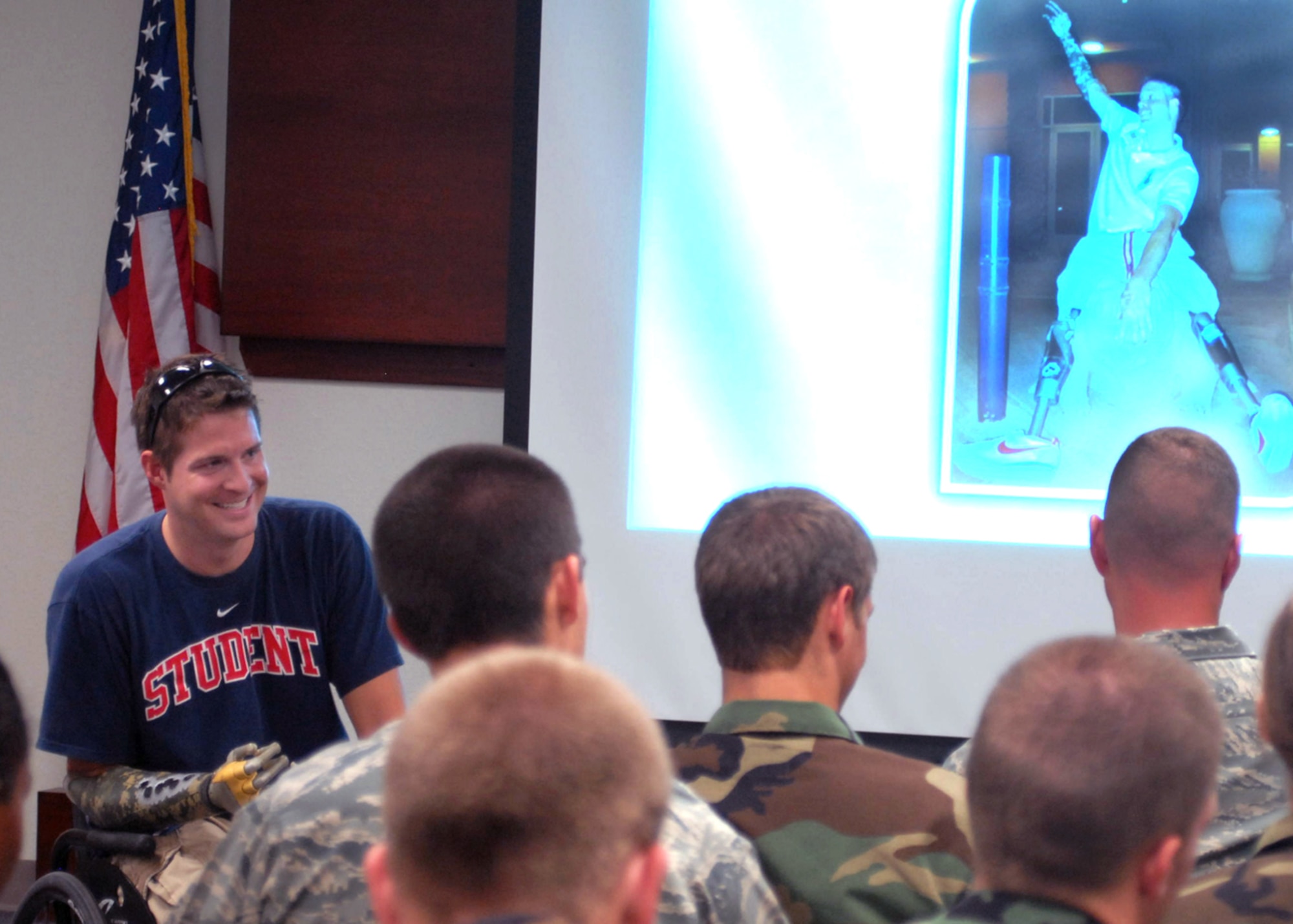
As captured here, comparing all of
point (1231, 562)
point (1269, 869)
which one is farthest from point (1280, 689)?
point (1231, 562)

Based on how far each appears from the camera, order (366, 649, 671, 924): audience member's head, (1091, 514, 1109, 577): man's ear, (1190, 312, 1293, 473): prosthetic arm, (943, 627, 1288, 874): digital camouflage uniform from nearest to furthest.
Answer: (366, 649, 671, 924): audience member's head, (943, 627, 1288, 874): digital camouflage uniform, (1091, 514, 1109, 577): man's ear, (1190, 312, 1293, 473): prosthetic arm

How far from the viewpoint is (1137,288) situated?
2.71m

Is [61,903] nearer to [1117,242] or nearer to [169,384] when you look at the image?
[169,384]

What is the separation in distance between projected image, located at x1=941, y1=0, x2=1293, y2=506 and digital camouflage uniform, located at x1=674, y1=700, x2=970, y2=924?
160 cm

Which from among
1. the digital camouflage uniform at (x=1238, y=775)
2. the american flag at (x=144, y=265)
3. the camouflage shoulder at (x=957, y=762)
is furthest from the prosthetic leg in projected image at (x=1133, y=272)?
the american flag at (x=144, y=265)

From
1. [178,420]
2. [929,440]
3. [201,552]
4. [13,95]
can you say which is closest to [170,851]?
[201,552]

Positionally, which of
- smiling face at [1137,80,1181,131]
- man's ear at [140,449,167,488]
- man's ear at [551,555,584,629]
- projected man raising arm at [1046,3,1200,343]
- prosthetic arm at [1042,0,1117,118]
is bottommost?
man's ear at [551,555,584,629]

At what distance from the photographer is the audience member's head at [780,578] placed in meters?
1.37

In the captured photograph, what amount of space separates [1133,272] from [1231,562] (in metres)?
1.11

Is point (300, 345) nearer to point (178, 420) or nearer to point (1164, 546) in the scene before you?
point (178, 420)

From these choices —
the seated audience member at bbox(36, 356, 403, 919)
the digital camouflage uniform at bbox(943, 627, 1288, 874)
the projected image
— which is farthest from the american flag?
the digital camouflage uniform at bbox(943, 627, 1288, 874)

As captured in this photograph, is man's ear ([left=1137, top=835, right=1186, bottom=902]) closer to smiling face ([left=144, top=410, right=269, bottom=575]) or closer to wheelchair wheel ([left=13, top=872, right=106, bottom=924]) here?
wheelchair wheel ([left=13, top=872, right=106, bottom=924])

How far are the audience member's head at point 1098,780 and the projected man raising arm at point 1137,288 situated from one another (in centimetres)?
189

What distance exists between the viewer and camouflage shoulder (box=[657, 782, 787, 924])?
991mm
